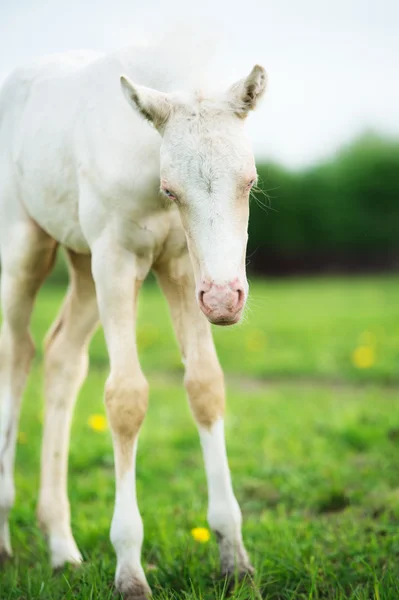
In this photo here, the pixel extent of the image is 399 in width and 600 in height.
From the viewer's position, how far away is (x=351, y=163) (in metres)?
25.5

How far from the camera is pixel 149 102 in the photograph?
8.42ft

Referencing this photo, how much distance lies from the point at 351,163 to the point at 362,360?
62.9ft

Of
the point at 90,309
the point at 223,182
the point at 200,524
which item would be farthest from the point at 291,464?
the point at 223,182

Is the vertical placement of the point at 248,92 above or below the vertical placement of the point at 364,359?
above

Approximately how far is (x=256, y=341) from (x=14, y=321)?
5777 millimetres

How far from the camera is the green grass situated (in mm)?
2990

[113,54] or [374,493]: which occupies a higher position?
[113,54]

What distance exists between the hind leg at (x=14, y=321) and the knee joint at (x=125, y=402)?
88 centimetres

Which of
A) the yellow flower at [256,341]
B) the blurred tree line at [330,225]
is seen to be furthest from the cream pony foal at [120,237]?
the blurred tree line at [330,225]

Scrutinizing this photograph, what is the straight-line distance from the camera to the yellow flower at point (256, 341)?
8.82m

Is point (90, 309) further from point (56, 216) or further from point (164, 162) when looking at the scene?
point (164, 162)

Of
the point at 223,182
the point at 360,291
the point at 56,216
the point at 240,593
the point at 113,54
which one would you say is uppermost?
the point at 113,54

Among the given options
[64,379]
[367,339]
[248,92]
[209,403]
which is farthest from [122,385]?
[367,339]

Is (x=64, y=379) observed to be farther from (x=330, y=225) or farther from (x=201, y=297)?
(x=330, y=225)
